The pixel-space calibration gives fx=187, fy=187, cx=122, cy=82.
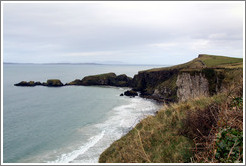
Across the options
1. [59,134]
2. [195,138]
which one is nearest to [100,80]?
[59,134]

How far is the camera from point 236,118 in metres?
5.99

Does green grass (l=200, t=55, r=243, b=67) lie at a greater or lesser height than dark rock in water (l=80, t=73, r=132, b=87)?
greater

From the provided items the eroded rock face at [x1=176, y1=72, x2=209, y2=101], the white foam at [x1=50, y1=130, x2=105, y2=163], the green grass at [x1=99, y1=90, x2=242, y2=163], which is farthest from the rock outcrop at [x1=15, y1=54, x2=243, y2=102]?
the white foam at [x1=50, y1=130, x2=105, y2=163]

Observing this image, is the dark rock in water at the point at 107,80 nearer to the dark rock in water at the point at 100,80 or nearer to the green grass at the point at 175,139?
the dark rock in water at the point at 100,80

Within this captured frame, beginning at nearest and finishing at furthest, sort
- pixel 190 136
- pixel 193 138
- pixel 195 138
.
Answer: pixel 195 138, pixel 193 138, pixel 190 136

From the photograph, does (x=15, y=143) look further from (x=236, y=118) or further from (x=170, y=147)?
(x=236, y=118)

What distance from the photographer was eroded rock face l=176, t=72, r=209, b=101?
179ft

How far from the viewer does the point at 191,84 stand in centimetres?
5650

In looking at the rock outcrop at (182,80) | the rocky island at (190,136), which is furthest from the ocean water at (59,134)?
the rock outcrop at (182,80)

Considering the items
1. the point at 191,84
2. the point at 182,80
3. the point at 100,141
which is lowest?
the point at 100,141

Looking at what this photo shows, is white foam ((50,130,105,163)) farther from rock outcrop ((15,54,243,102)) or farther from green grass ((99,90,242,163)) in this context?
green grass ((99,90,242,163))

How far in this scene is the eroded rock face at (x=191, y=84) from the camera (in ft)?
179

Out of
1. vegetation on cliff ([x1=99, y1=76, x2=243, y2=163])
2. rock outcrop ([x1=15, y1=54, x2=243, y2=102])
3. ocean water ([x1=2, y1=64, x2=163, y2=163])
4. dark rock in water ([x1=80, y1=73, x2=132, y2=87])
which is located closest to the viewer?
vegetation on cliff ([x1=99, y1=76, x2=243, y2=163])

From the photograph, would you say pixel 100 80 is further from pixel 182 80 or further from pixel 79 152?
pixel 79 152
